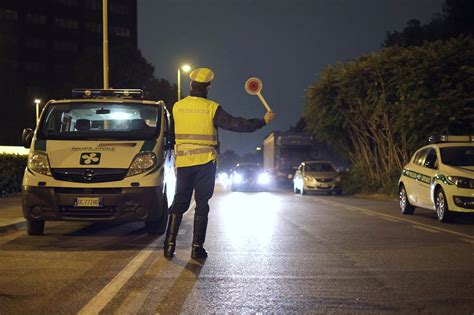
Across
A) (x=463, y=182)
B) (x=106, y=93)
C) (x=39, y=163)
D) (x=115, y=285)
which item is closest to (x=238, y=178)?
(x=463, y=182)

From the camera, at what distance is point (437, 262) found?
7379mm

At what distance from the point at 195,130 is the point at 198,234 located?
46.9 inches

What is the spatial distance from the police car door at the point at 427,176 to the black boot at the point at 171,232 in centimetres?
681

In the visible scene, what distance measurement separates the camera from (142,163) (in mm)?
9234

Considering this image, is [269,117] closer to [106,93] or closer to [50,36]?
[106,93]

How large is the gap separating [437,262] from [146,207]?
388cm

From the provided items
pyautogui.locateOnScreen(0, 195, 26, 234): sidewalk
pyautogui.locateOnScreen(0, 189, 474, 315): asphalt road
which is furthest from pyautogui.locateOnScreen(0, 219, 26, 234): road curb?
pyautogui.locateOnScreen(0, 189, 474, 315): asphalt road

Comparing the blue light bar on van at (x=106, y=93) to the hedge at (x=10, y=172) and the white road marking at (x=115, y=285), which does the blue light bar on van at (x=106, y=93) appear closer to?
the white road marking at (x=115, y=285)

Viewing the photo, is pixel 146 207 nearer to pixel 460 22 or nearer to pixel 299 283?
pixel 299 283

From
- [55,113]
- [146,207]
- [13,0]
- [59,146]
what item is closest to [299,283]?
[146,207]

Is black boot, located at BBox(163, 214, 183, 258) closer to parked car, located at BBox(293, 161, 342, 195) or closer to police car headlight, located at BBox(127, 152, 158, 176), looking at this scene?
police car headlight, located at BBox(127, 152, 158, 176)

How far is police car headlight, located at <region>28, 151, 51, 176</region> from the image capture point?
30.0ft

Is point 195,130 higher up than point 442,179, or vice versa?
point 195,130

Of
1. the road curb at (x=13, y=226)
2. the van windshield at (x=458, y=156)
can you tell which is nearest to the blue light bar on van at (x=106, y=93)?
the road curb at (x=13, y=226)
